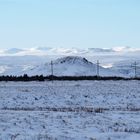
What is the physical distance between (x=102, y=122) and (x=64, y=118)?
1.42m

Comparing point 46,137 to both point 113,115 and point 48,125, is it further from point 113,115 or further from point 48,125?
point 113,115

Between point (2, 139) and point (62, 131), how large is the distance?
2257mm

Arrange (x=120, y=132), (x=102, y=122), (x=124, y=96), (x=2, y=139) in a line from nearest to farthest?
(x=2, y=139), (x=120, y=132), (x=102, y=122), (x=124, y=96)

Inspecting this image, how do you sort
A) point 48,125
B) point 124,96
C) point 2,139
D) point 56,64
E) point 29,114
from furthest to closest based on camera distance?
point 56,64, point 124,96, point 29,114, point 48,125, point 2,139

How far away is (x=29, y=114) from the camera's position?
65.2 ft

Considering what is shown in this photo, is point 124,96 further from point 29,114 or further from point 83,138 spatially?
point 83,138

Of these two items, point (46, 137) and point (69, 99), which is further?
point (69, 99)

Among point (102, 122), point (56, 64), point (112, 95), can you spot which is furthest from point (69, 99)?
point (56, 64)

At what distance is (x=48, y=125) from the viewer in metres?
17.1

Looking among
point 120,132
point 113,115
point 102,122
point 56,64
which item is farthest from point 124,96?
point 56,64

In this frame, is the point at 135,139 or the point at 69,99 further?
the point at 69,99

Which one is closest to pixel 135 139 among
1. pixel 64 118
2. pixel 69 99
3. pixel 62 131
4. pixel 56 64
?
pixel 62 131

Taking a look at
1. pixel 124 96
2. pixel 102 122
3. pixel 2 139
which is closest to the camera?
pixel 2 139

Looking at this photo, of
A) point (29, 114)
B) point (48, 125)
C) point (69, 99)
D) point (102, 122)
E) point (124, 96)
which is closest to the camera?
point (48, 125)
